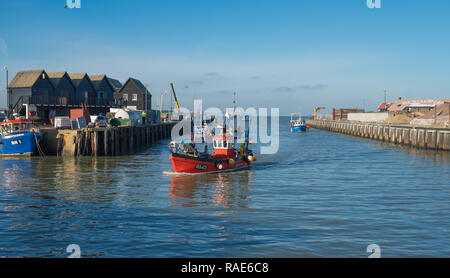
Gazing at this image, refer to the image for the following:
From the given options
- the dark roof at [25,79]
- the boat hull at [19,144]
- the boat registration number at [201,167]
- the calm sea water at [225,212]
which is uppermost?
the dark roof at [25,79]

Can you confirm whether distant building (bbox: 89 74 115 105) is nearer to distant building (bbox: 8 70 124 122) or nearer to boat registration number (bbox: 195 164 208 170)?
distant building (bbox: 8 70 124 122)

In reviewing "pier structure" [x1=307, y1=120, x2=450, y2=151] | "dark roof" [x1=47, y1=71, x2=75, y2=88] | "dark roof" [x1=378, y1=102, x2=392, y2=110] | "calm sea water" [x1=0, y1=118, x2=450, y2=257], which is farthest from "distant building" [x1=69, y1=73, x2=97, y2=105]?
"dark roof" [x1=378, y1=102, x2=392, y2=110]

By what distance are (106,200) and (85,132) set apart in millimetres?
22981

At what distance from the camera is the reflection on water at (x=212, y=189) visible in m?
21.0

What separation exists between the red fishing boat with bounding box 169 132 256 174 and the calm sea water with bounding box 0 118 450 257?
0.94m

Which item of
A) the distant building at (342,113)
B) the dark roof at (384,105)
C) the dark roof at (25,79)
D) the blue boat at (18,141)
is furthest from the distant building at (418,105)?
the blue boat at (18,141)

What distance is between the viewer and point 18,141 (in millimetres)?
41781

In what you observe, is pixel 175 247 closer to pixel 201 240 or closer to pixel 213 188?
pixel 201 240

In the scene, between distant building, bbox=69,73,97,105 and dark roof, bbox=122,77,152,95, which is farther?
dark roof, bbox=122,77,152,95

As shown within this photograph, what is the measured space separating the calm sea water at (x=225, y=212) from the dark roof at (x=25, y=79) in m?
32.2

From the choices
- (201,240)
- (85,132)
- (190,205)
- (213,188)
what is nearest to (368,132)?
(85,132)

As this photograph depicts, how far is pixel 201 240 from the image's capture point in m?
14.2

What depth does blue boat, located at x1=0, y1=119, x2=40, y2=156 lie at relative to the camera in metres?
41.7

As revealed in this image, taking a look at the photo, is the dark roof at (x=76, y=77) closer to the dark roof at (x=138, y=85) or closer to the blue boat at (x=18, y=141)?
the dark roof at (x=138, y=85)
